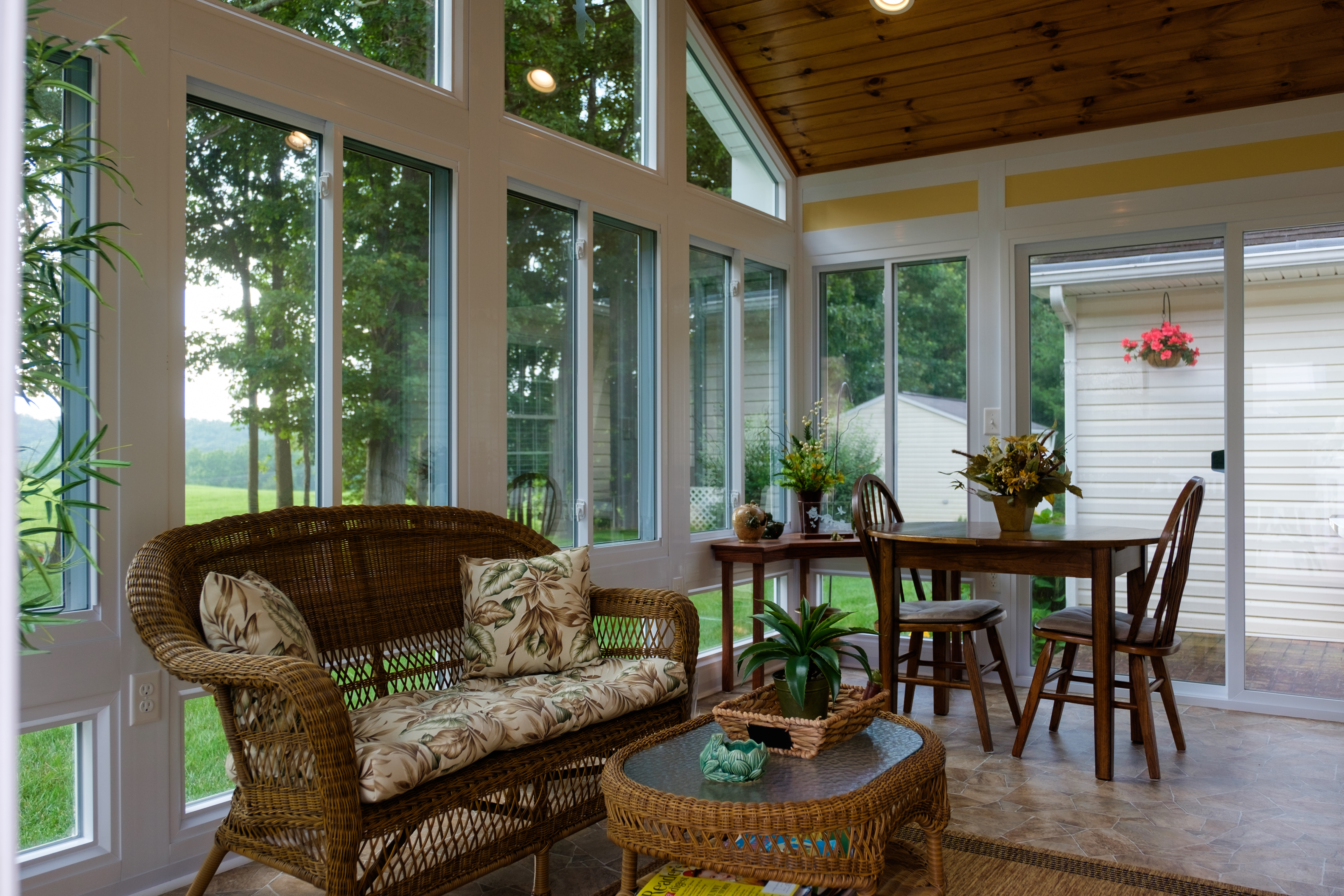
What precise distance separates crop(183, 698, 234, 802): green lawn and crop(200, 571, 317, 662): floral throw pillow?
491 mm

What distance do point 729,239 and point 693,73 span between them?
2.58 feet


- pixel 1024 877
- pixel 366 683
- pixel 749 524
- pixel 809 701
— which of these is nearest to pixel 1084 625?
pixel 1024 877

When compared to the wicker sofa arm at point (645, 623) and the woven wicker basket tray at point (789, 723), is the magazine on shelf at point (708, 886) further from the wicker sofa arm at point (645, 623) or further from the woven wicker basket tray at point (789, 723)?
the wicker sofa arm at point (645, 623)

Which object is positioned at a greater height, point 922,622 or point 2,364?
point 2,364

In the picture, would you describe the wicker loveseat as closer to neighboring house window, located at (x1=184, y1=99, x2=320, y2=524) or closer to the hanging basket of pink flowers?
neighboring house window, located at (x1=184, y1=99, x2=320, y2=524)

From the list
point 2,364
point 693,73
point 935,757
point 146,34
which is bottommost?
point 935,757

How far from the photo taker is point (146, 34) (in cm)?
238

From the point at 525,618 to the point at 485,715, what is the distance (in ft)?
1.81

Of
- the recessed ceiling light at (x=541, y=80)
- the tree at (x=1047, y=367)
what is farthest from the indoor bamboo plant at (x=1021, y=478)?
the recessed ceiling light at (x=541, y=80)

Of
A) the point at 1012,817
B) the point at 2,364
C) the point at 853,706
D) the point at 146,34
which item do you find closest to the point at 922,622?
the point at 1012,817

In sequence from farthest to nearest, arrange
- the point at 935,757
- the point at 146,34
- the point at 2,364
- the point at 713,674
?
the point at 713,674
the point at 146,34
the point at 935,757
the point at 2,364

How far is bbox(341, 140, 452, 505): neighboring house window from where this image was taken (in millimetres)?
2965

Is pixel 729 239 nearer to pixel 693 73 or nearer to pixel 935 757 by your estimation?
pixel 693 73

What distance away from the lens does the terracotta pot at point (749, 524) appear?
4422mm
